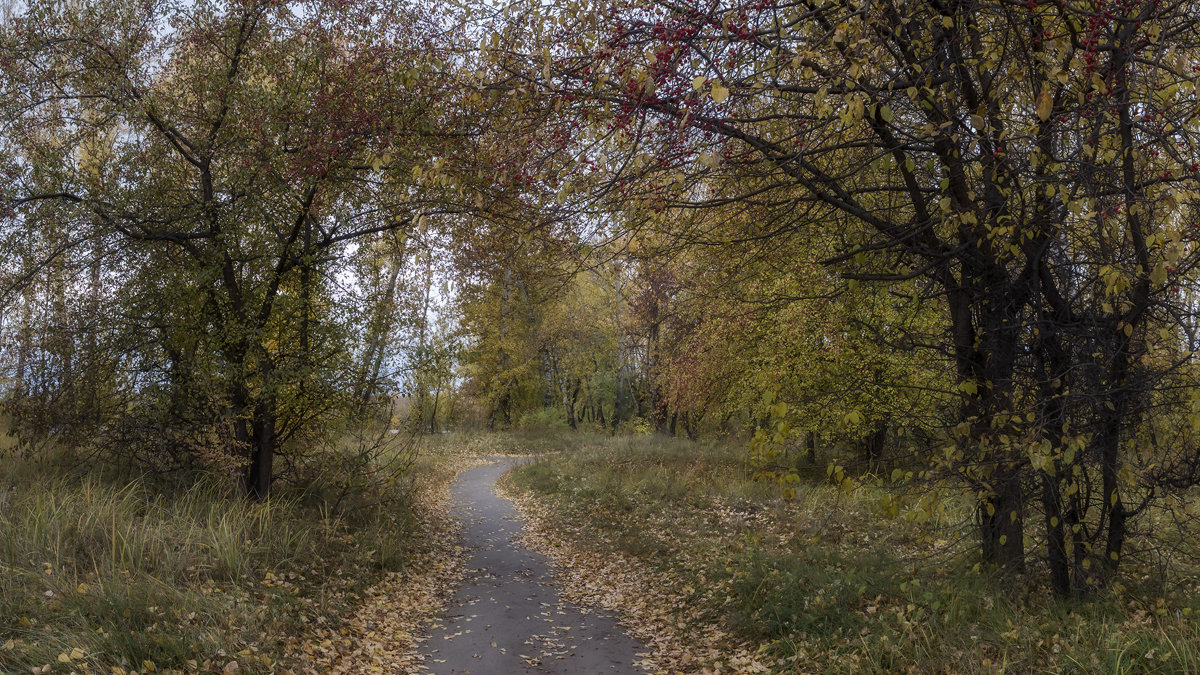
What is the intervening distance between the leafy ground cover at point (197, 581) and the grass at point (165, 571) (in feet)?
0.04

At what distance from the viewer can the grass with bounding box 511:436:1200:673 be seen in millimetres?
4680

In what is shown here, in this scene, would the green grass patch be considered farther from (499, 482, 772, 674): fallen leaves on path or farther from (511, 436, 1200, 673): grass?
(511, 436, 1200, 673): grass

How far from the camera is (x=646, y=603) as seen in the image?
26.7 feet

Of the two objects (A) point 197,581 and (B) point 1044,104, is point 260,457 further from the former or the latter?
(B) point 1044,104

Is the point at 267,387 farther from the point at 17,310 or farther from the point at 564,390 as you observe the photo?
the point at 564,390

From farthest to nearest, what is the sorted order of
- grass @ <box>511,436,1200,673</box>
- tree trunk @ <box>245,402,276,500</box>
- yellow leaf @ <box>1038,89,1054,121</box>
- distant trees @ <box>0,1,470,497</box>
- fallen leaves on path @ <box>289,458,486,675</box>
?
tree trunk @ <box>245,402,276,500</box> < distant trees @ <box>0,1,470,497</box> < fallen leaves on path @ <box>289,458,486,675</box> < grass @ <box>511,436,1200,673</box> < yellow leaf @ <box>1038,89,1054,121</box>

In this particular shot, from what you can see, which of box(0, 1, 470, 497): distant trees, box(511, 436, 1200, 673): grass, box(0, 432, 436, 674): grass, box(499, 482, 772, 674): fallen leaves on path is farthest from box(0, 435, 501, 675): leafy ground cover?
box(511, 436, 1200, 673): grass

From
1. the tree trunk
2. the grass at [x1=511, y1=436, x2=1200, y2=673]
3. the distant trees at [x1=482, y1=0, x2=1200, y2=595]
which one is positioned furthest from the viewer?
the tree trunk

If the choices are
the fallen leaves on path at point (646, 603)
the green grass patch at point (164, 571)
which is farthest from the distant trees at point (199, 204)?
the fallen leaves on path at point (646, 603)

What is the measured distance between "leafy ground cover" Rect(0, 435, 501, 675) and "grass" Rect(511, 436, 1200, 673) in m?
3.21

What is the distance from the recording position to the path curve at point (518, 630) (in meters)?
6.29

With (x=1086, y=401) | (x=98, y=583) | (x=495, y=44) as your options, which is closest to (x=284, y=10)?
(x=495, y=44)

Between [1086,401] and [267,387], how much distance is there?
838 cm

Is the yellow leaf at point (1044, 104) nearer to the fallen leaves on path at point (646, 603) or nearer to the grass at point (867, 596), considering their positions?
the grass at point (867, 596)
